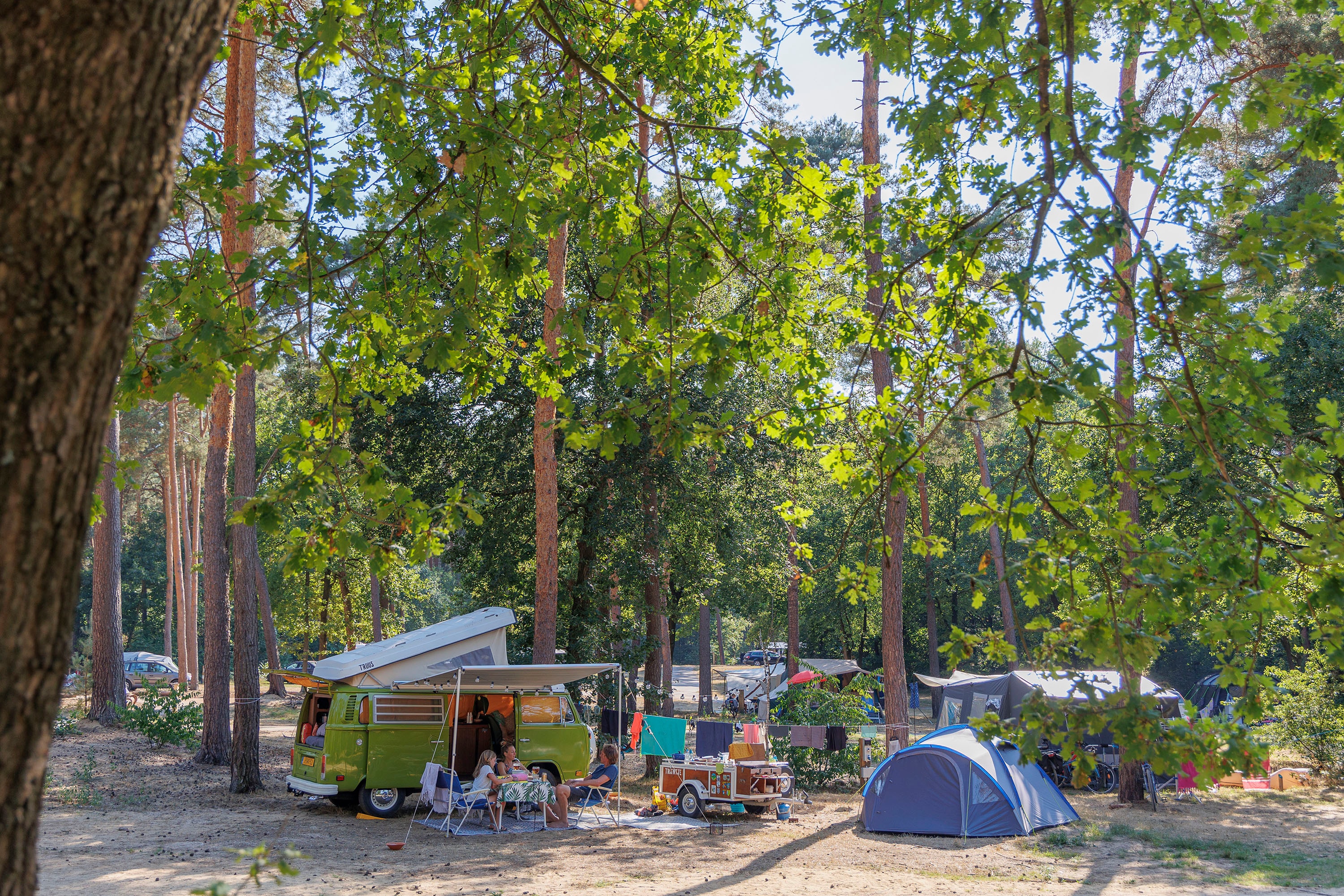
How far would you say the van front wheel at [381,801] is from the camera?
1239 cm

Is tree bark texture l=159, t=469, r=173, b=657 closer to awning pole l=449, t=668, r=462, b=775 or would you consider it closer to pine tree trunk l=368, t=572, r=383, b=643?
pine tree trunk l=368, t=572, r=383, b=643

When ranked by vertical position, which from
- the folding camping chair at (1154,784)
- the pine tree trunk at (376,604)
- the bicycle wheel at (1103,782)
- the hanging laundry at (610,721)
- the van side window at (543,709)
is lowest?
the bicycle wheel at (1103,782)

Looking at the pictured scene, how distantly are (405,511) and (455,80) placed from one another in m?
2.91

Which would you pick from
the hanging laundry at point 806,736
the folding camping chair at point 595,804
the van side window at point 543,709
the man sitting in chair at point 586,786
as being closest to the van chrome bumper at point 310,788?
the van side window at point 543,709

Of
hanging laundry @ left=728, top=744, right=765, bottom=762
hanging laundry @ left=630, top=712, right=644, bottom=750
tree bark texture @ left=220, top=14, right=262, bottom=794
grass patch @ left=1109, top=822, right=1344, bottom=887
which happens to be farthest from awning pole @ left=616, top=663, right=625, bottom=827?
grass patch @ left=1109, top=822, right=1344, bottom=887

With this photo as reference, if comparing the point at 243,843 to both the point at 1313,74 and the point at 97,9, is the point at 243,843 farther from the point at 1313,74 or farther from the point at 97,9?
the point at 1313,74

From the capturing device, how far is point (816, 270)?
6934mm

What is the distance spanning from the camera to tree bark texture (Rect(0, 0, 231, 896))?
1.56 meters

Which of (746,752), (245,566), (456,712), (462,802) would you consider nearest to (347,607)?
(245,566)

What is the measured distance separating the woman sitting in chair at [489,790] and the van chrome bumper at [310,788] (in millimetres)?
1819

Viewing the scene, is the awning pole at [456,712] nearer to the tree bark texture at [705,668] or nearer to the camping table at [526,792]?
the camping table at [526,792]

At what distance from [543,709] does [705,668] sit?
23539mm

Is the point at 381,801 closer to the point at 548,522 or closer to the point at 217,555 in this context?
the point at 217,555

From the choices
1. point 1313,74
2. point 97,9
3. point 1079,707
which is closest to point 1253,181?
point 1313,74
